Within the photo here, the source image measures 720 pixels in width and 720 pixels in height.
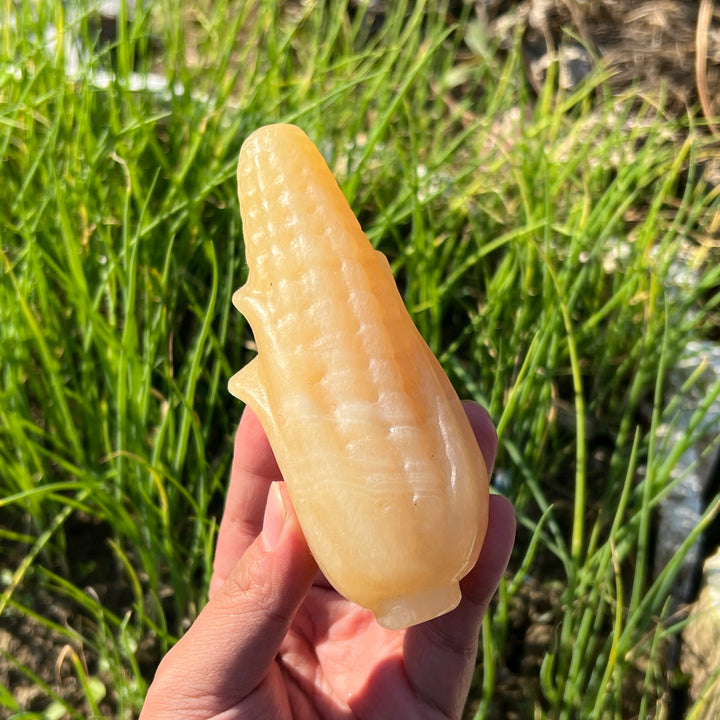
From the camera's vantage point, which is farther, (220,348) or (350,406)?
(220,348)

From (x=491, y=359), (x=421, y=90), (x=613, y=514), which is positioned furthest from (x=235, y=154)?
(x=613, y=514)

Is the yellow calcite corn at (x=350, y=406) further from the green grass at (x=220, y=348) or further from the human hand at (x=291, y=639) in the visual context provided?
the green grass at (x=220, y=348)

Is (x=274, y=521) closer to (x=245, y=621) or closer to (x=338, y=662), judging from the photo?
(x=245, y=621)

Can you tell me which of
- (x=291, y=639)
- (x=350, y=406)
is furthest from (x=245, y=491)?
(x=350, y=406)

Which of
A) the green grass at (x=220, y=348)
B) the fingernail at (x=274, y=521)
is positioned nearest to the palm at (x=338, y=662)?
the green grass at (x=220, y=348)

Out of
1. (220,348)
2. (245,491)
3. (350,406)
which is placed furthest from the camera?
(220,348)

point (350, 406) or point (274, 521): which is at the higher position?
point (350, 406)
